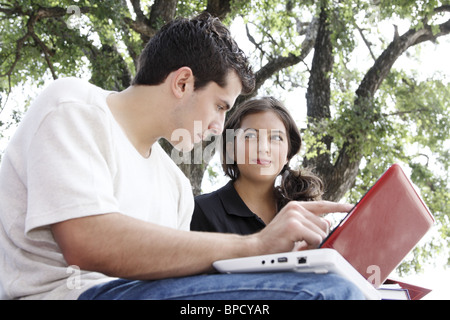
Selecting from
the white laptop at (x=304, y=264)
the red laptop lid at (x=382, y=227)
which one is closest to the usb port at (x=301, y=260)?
the white laptop at (x=304, y=264)

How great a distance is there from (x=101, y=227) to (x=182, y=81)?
0.86 meters

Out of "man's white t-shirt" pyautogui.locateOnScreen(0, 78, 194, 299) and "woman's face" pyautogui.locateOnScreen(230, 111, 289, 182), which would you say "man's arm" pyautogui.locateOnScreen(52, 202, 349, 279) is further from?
"woman's face" pyautogui.locateOnScreen(230, 111, 289, 182)

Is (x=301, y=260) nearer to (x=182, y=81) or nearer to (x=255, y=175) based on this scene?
(x=182, y=81)

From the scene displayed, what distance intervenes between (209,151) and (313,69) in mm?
2140

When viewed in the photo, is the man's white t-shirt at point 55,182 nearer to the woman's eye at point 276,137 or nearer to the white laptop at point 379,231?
the white laptop at point 379,231

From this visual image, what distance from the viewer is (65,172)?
126 cm

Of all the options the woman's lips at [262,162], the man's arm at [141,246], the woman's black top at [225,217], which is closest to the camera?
the man's arm at [141,246]

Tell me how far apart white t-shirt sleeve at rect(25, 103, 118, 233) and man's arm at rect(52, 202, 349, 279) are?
34 millimetres

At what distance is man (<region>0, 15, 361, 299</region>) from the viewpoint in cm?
120

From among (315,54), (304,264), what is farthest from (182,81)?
(315,54)

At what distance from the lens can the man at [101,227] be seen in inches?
47.1

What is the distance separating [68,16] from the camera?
5.87 metres

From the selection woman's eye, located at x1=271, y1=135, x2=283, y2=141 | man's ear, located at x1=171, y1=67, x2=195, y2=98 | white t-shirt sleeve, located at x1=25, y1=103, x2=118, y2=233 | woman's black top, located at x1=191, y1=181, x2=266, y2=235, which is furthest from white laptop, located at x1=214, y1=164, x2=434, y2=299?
woman's eye, located at x1=271, y1=135, x2=283, y2=141
